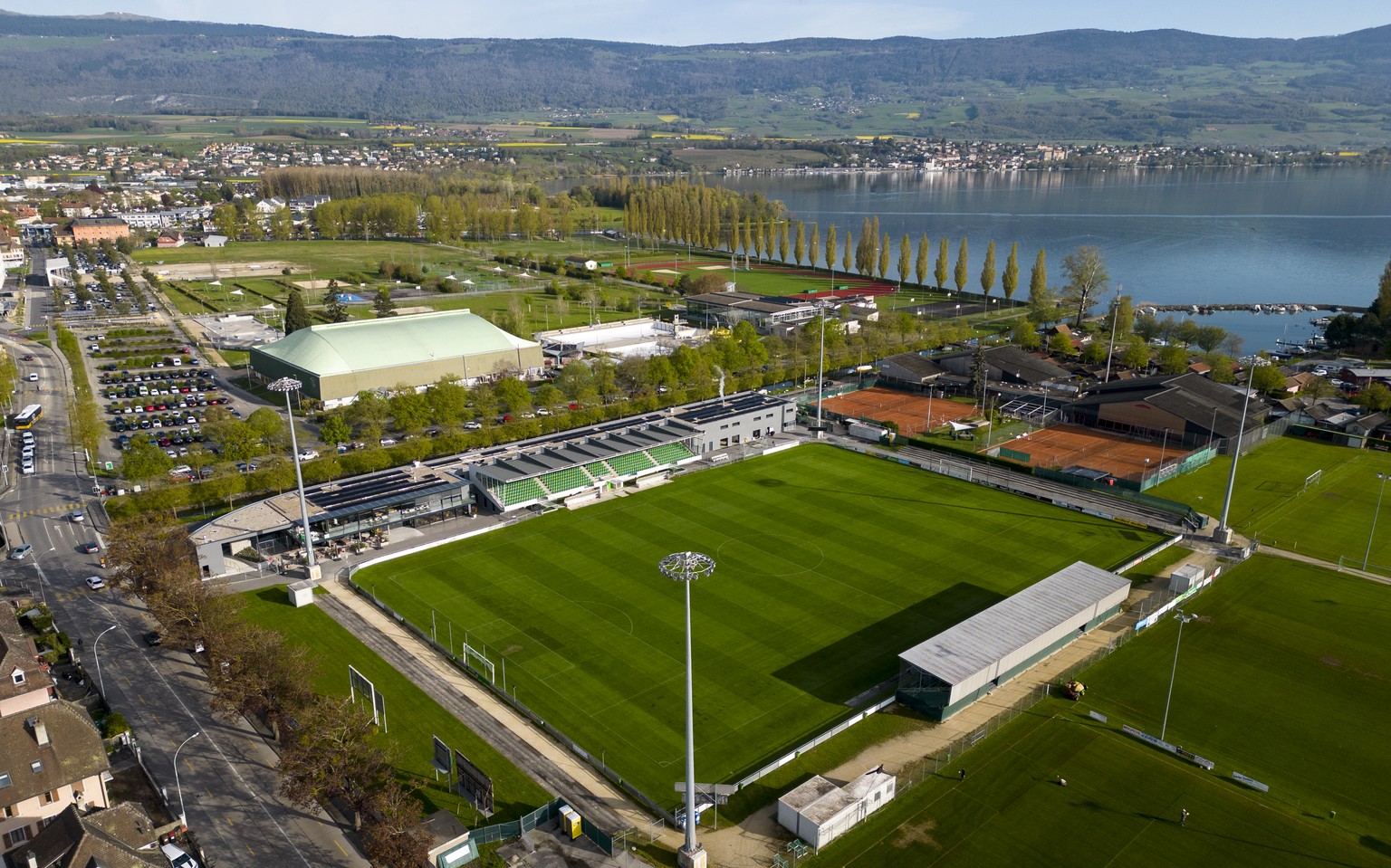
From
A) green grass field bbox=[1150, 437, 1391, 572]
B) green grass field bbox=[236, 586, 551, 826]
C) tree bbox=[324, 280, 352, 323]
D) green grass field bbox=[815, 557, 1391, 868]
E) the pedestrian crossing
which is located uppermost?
tree bbox=[324, 280, 352, 323]

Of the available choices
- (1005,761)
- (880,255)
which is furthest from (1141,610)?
(880,255)

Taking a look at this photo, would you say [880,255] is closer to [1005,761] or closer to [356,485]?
[356,485]

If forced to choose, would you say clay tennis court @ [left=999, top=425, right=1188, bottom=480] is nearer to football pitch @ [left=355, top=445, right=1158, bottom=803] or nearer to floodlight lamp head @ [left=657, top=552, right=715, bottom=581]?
football pitch @ [left=355, top=445, right=1158, bottom=803]

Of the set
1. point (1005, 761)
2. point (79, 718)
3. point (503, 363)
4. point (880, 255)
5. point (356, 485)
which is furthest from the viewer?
point (880, 255)

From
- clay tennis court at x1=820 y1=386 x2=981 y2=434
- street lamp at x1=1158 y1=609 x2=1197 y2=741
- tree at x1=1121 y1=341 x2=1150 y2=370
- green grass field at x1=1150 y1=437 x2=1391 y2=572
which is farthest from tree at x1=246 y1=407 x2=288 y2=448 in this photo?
tree at x1=1121 y1=341 x2=1150 y2=370

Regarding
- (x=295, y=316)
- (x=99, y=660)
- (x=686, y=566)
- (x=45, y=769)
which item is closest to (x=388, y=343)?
(x=295, y=316)

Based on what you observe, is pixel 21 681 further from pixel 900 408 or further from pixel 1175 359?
pixel 1175 359

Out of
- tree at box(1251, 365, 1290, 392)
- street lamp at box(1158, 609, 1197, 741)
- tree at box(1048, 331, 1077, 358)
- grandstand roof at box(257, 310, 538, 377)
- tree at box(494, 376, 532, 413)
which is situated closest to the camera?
street lamp at box(1158, 609, 1197, 741)
